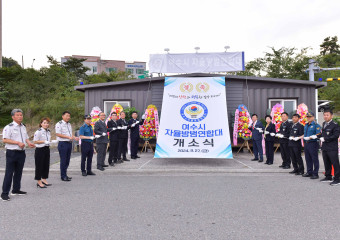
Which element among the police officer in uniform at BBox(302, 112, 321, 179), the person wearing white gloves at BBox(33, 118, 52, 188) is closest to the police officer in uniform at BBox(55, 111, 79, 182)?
the person wearing white gloves at BBox(33, 118, 52, 188)

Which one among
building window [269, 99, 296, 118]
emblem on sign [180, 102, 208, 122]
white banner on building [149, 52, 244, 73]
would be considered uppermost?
white banner on building [149, 52, 244, 73]

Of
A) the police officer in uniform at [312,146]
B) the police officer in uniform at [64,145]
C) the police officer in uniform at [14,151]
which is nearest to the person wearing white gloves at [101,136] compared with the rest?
A: the police officer in uniform at [64,145]

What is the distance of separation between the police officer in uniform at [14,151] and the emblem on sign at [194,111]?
5565 millimetres

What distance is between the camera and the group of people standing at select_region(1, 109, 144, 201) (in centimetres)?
545

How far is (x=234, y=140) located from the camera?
11.4 m

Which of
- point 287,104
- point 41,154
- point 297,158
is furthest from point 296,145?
point 41,154

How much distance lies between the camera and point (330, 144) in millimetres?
6734

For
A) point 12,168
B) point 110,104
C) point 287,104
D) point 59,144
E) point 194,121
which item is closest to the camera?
point 12,168

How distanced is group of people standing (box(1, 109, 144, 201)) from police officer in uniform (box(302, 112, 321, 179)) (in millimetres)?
6034

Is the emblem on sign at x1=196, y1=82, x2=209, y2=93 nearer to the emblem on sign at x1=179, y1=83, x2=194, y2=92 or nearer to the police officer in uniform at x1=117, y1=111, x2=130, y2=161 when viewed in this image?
the emblem on sign at x1=179, y1=83, x2=194, y2=92

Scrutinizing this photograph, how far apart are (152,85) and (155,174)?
19.2 feet

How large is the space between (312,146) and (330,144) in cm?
62

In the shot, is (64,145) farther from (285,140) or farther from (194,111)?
(285,140)

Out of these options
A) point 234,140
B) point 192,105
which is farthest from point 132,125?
point 234,140
